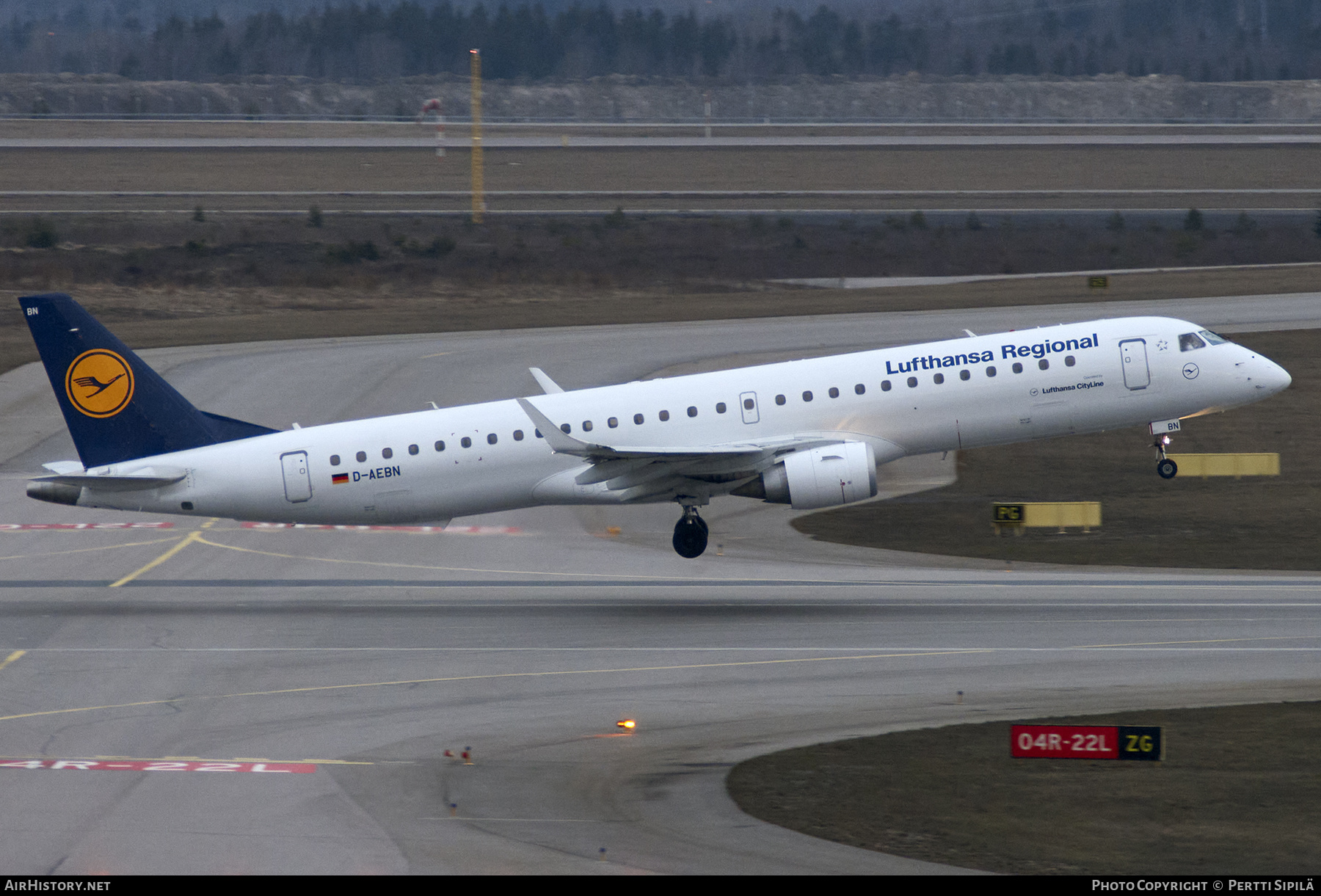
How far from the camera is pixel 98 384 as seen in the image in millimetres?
34688

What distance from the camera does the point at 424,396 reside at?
58688 millimetres

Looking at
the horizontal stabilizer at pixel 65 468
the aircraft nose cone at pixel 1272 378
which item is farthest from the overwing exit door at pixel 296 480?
the aircraft nose cone at pixel 1272 378

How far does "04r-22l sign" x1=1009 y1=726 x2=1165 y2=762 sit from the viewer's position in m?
20.9

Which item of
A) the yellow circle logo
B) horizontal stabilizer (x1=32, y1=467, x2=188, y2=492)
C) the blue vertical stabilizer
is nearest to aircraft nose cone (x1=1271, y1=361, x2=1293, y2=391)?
the blue vertical stabilizer

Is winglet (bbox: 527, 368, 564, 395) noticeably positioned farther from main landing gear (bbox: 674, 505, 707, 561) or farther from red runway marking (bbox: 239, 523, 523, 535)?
red runway marking (bbox: 239, 523, 523, 535)

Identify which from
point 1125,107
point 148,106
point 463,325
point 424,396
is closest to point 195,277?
point 463,325

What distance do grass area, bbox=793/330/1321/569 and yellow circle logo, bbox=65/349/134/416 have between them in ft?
60.6

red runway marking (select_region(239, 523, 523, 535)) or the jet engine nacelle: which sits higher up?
the jet engine nacelle

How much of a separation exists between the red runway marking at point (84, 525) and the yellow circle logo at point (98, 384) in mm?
10148

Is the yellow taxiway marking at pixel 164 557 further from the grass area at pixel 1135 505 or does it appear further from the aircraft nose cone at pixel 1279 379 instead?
the aircraft nose cone at pixel 1279 379

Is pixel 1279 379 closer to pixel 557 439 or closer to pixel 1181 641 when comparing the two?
pixel 1181 641

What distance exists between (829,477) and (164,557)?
1831 cm

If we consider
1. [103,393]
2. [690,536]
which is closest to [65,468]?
[103,393]

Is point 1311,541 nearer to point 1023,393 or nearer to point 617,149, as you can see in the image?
point 1023,393
